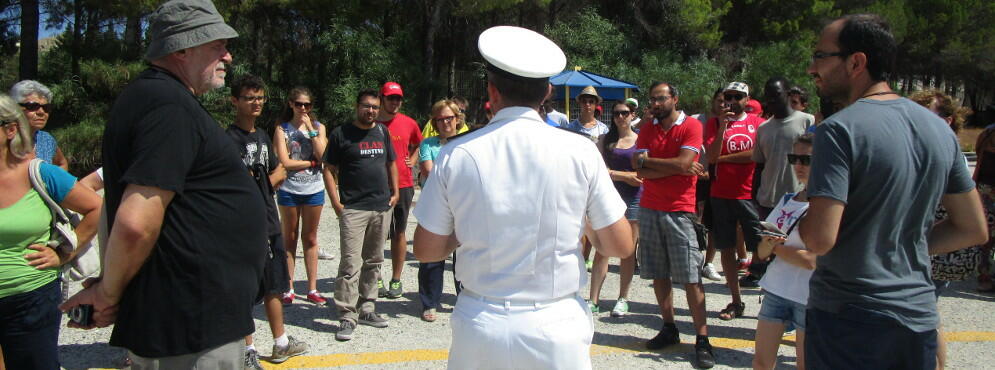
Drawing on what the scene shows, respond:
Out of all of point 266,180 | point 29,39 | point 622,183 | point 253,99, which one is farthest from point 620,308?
point 29,39

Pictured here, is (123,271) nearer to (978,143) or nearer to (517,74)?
(517,74)

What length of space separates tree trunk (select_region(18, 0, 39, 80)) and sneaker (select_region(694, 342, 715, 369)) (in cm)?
1618

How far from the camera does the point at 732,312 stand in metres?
5.51

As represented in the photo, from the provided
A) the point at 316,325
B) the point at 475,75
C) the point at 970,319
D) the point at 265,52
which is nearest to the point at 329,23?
the point at 265,52

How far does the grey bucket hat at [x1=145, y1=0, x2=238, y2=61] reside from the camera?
2184 mm

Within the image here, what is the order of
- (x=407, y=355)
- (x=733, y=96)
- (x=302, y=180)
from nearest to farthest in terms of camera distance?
(x=407, y=355) < (x=302, y=180) < (x=733, y=96)

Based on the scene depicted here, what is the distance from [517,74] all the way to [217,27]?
962mm

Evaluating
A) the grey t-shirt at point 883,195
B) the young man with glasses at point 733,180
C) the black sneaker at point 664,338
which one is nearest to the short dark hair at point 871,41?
the grey t-shirt at point 883,195

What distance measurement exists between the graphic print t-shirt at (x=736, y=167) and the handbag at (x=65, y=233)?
456 cm

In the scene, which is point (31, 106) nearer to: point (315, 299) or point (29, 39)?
point (315, 299)

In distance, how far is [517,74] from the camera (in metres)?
2.22

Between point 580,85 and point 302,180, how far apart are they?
32.9 feet

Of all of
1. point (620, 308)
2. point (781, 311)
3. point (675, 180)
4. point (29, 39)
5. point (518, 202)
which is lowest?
point (620, 308)

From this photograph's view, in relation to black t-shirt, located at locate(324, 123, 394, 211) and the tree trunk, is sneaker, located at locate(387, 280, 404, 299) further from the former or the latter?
the tree trunk
